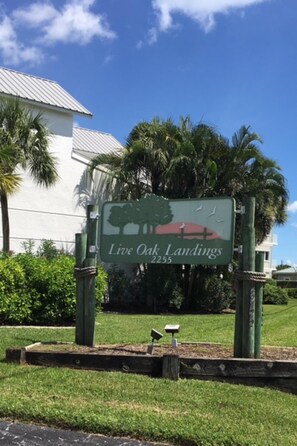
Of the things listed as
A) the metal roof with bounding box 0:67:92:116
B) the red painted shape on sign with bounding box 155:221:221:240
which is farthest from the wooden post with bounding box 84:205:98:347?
the metal roof with bounding box 0:67:92:116

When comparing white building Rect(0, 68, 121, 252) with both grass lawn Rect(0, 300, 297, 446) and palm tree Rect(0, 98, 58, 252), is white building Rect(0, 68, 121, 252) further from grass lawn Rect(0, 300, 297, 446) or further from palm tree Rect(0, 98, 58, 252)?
→ grass lawn Rect(0, 300, 297, 446)

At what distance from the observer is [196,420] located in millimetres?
4801

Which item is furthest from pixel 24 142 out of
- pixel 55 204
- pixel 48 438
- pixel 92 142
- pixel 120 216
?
pixel 48 438

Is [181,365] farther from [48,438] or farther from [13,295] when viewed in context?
[13,295]

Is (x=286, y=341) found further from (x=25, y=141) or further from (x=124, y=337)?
(x=25, y=141)

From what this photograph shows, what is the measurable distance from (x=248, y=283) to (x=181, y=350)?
1.35 meters

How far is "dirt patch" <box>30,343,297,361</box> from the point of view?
691 centimetres

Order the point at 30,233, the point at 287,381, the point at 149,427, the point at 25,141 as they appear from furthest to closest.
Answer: the point at 30,233 < the point at 25,141 < the point at 287,381 < the point at 149,427

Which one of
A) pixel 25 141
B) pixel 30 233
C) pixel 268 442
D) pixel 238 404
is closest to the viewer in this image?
pixel 268 442

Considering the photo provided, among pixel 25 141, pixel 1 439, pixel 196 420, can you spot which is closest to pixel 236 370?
pixel 196 420

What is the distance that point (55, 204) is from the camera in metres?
23.4

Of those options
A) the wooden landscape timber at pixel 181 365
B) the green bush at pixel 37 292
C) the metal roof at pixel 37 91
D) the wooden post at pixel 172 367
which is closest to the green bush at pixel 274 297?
the metal roof at pixel 37 91

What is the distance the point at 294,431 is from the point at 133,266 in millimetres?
20001

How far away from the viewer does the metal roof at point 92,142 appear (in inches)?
1169
